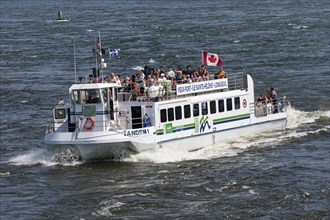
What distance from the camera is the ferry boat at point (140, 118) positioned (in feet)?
139

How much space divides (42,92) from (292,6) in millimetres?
88550

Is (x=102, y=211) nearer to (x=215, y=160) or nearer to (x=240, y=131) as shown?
(x=215, y=160)

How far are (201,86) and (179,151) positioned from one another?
12.2 ft

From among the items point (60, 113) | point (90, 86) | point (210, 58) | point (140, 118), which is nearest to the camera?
point (90, 86)

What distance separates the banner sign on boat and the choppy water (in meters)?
2.97

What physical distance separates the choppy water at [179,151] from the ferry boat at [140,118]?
0.70 meters

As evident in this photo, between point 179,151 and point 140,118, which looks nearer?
point 140,118

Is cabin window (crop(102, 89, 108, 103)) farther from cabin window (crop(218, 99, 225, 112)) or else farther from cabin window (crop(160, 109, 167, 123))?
cabin window (crop(218, 99, 225, 112))

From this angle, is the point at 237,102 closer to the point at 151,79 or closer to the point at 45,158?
the point at 151,79

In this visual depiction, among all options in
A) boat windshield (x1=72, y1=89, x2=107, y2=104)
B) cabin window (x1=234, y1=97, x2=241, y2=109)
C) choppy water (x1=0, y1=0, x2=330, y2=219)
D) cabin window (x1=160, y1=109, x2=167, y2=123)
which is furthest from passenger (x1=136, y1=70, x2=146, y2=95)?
cabin window (x1=234, y1=97, x2=241, y2=109)

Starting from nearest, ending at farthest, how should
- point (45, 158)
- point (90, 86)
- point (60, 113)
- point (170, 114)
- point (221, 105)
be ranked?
point (90, 86) → point (60, 113) → point (45, 158) → point (170, 114) → point (221, 105)

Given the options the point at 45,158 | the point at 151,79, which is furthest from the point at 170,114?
the point at 45,158

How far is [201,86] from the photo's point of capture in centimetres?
4622

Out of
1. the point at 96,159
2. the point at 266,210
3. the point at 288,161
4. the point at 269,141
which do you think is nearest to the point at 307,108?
the point at 269,141
